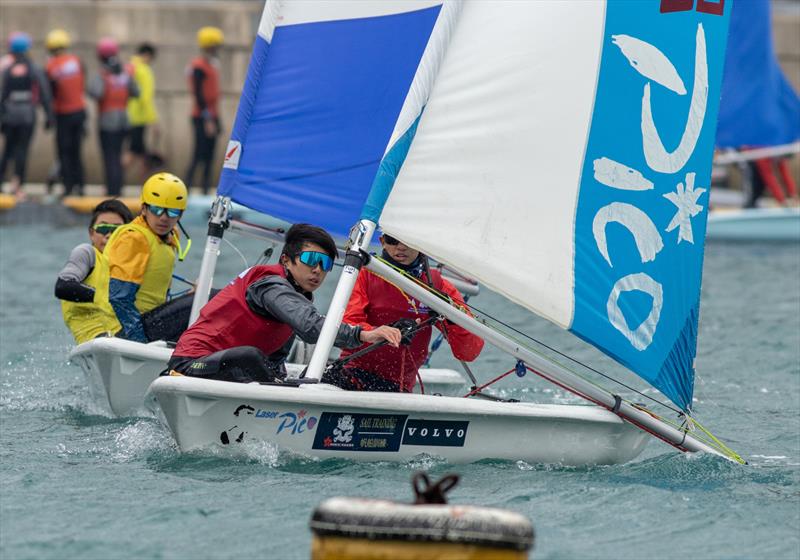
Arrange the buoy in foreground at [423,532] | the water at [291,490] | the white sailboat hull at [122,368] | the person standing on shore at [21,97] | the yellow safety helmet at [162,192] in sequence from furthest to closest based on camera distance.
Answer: the person standing on shore at [21,97]
the yellow safety helmet at [162,192]
the white sailboat hull at [122,368]
the water at [291,490]
the buoy in foreground at [423,532]

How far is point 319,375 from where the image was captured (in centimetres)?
652

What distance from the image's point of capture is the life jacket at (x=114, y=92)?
15828 millimetres

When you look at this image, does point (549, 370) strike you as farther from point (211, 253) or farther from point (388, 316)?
point (211, 253)

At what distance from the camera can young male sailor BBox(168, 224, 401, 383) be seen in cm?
655

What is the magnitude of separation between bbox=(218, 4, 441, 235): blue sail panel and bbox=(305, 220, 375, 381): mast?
2.13 m

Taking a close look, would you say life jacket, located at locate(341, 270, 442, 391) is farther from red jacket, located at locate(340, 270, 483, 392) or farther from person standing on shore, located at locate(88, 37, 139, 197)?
person standing on shore, located at locate(88, 37, 139, 197)

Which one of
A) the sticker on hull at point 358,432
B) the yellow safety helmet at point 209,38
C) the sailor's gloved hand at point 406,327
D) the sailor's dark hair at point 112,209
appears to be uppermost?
the yellow safety helmet at point 209,38

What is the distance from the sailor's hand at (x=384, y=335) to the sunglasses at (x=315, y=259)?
0.34 m

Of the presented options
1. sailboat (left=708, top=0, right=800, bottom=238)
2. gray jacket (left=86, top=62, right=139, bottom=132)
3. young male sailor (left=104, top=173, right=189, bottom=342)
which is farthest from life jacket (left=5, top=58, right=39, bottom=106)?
young male sailor (left=104, top=173, right=189, bottom=342)

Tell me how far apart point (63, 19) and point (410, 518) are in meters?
14.8

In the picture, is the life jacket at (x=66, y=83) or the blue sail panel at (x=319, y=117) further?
the life jacket at (x=66, y=83)

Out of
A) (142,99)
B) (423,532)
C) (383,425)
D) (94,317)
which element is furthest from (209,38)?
(423,532)

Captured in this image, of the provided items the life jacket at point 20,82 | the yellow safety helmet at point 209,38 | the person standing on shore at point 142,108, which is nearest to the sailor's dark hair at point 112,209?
the life jacket at point 20,82

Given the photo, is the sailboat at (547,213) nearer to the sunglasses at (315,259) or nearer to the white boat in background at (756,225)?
the sunglasses at (315,259)
